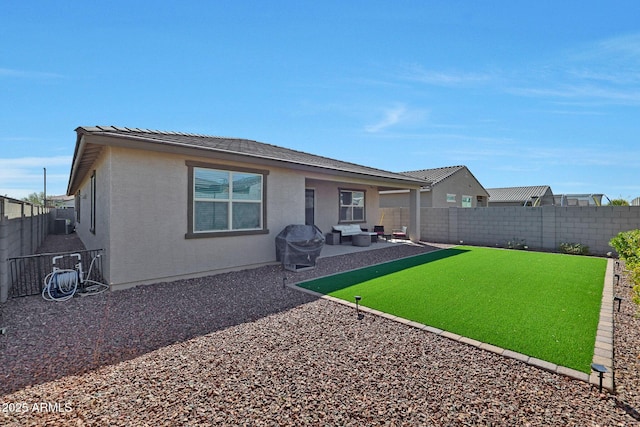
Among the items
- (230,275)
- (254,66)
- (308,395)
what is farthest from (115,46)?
(308,395)

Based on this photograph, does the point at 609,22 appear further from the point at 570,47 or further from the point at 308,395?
the point at 308,395

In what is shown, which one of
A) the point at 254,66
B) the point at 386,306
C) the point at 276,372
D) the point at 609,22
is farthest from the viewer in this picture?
the point at 254,66

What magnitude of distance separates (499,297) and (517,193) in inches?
1333

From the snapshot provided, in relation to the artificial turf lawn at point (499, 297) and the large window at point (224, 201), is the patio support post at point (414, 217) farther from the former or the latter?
the large window at point (224, 201)

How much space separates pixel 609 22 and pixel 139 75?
40.5 feet

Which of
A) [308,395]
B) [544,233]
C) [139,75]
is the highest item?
[139,75]

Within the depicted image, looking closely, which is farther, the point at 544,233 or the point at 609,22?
the point at 544,233

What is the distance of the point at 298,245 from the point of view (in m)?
8.10

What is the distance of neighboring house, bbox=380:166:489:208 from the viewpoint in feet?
69.1

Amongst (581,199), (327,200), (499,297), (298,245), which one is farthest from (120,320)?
(581,199)

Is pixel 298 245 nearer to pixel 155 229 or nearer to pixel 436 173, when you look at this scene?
pixel 155 229

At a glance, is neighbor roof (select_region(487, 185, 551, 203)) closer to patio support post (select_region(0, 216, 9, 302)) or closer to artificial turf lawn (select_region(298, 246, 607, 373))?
artificial turf lawn (select_region(298, 246, 607, 373))

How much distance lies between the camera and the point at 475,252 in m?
11.5

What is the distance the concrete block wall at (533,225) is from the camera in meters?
10.8
